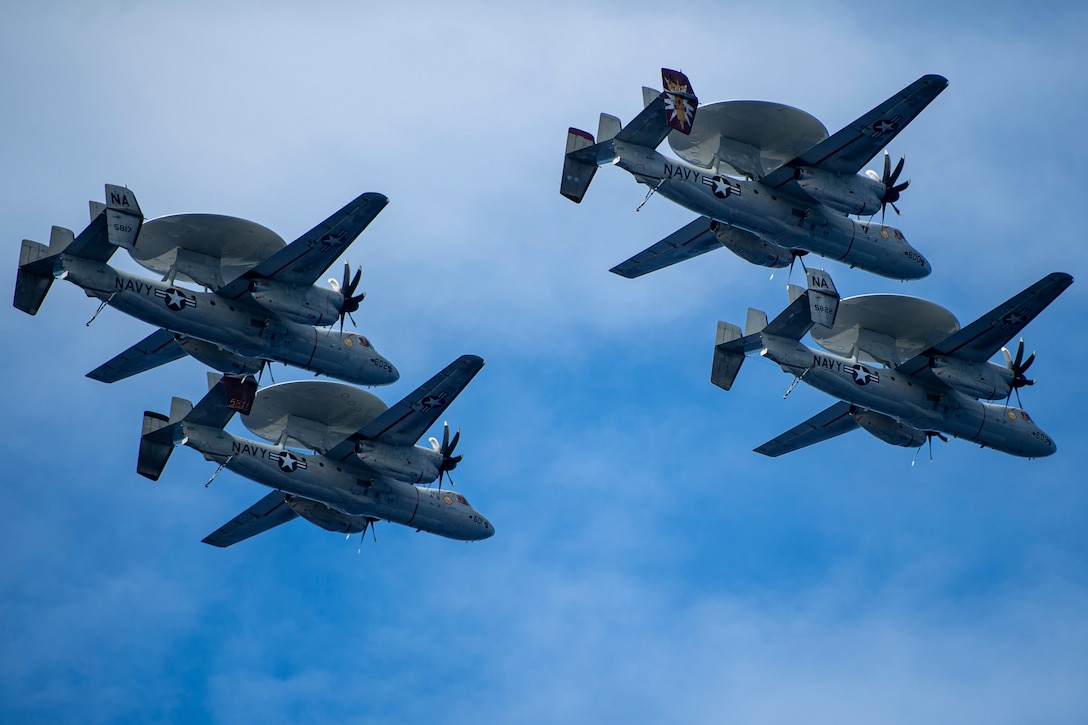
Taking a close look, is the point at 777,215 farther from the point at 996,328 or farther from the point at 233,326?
the point at 233,326

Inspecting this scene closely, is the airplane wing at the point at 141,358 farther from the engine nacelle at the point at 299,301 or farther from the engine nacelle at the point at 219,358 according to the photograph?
the engine nacelle at the point at 299,301

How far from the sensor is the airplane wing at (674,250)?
65625mm

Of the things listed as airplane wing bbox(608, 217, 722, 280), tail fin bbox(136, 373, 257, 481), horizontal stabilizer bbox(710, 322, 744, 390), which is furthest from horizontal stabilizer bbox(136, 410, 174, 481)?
horizontal stabilizer bbox(710, 322, 744, 390)

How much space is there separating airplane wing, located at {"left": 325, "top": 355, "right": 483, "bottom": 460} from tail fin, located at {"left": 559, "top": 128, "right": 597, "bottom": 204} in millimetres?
6818

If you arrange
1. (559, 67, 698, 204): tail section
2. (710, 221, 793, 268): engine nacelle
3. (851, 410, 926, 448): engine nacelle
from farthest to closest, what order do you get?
(851, 410, 926, 448): engine nacelle → (710, 221, 793, 268): engine nacelle → (559, 67, 698, 204): tail section

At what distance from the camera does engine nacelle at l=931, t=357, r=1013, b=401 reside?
62.0 metres

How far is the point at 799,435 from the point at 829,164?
12376 mm

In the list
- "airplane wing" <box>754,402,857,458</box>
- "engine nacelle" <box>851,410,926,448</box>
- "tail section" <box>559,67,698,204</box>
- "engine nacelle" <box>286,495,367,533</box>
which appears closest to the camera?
"tail section" <box>559,67,698,204</box>

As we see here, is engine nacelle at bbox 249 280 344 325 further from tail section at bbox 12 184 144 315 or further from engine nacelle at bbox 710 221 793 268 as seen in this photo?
engine nacelle at bbox 710 221 793 268

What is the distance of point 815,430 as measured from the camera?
67938mm

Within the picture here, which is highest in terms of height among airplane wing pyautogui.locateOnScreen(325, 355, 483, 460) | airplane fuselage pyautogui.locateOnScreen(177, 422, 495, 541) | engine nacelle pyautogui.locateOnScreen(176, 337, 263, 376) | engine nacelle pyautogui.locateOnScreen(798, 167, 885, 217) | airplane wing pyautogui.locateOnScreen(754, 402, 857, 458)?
engine nacelle pyautogui.locateOnScreen(798, 167, 885, 217)

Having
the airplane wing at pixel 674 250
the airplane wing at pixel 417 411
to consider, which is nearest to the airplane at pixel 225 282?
the airplane wing at pixel 417 411

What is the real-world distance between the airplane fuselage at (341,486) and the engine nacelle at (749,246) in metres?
14.6

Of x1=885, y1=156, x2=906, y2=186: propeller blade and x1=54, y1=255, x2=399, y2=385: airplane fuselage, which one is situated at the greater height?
x1=885, y1=156, x2=906, y2=186: propeller blade
